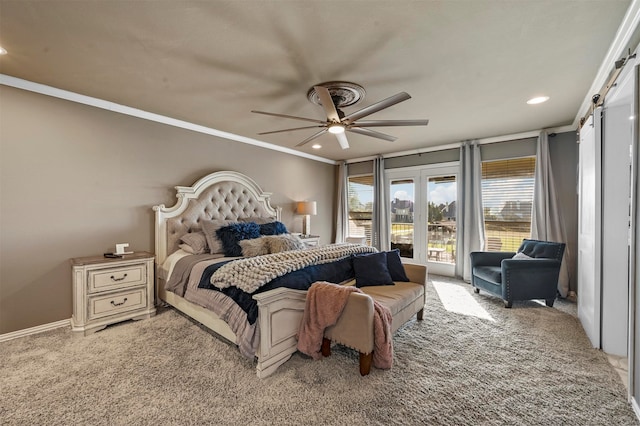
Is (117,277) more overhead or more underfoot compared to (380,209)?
more underfoot

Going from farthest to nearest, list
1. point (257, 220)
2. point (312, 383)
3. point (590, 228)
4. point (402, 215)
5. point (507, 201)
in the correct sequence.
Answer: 1. point (402, 215)
2. point (507, 201)
3. point (257, 220)
4. point (590, 228)
5. point (312, 383)

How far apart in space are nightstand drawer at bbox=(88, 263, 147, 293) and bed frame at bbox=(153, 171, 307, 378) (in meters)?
0.41

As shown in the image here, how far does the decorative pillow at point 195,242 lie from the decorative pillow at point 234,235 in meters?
0.21

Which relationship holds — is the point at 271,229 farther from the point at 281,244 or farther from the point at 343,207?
the point at 343,207

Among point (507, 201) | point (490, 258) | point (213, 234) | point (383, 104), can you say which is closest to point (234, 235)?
point (213, 234)

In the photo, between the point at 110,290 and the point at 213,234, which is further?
the point at 213,234

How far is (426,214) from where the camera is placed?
18.0 feet

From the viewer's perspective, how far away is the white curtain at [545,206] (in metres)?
4.05

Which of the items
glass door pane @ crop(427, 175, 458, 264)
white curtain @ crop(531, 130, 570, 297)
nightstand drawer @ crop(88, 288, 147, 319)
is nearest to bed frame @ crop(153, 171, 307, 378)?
nightstand drawer @ crop(88, 288, 147, 319)

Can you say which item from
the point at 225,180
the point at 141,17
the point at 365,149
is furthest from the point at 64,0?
the point at 365,149

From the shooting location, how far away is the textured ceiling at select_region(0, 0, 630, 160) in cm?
175

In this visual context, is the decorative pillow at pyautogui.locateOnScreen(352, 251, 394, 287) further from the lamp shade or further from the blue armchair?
the lamp shade

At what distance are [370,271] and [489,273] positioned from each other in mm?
2010

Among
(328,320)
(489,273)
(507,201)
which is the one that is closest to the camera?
(328,320)
